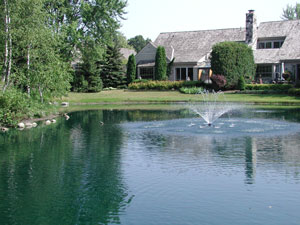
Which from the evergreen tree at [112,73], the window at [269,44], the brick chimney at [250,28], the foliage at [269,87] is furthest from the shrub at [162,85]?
the window at [269,44]

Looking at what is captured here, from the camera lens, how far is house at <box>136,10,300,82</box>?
2061 inches

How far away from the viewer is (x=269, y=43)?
58.9 meters

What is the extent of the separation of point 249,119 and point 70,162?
15.4m

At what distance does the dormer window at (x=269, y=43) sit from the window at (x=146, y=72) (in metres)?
14.8

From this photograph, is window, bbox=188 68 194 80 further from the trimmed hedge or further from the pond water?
the pond water

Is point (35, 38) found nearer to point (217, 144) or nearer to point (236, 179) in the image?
point (217, 144)

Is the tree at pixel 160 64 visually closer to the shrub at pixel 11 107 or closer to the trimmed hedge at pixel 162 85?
the trimmed hedge at pixel 162 85

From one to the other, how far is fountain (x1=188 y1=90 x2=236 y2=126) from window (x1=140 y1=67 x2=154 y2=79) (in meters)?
13.3

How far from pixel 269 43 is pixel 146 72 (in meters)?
16.9

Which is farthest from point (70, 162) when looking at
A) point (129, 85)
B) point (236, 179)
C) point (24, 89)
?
point (129, 85)

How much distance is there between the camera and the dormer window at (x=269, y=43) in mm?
58000

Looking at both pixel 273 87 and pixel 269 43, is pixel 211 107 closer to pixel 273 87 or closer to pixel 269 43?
pixel 273 87

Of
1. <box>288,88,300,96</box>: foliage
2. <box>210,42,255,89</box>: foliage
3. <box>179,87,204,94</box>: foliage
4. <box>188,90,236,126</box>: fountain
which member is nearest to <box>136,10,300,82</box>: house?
<box>210,42,255,89</box>: foliage

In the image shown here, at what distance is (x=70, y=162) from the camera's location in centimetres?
1585
